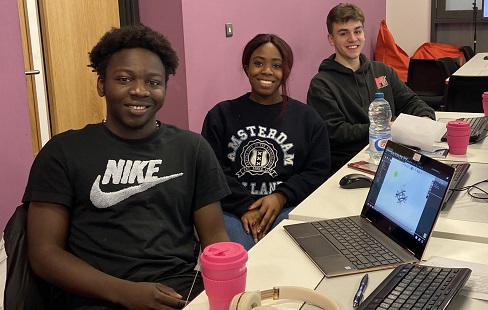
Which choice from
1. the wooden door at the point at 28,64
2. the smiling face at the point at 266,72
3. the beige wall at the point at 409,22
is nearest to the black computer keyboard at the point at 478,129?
the smiling face at the point at 266,72

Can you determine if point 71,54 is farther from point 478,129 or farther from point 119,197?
point 478,129

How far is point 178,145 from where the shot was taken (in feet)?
5.66

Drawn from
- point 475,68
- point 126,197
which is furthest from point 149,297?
point 475,68

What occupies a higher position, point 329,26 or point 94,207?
point 329,26

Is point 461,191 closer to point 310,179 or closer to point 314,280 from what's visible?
point 310,179

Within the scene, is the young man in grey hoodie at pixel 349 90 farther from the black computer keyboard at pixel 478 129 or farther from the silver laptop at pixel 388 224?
the silver laptop at pixel 388 224

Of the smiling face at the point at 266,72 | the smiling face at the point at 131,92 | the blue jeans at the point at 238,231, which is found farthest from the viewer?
the smiling face at the point at 266,72

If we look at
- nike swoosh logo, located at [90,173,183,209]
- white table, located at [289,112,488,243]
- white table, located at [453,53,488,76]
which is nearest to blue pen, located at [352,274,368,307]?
white table, located at [289,112,488,243]

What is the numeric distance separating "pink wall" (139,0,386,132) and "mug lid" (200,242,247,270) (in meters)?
2.26

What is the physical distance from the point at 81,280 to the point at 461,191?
1223 millimetres

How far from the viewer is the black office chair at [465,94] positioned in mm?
3607

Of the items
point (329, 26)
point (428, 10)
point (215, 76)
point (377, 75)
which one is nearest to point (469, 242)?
point (377, 75)

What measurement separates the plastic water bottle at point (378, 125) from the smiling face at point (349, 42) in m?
0.25

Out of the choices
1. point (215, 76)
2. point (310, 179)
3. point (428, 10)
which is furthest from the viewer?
point (428, 10)
